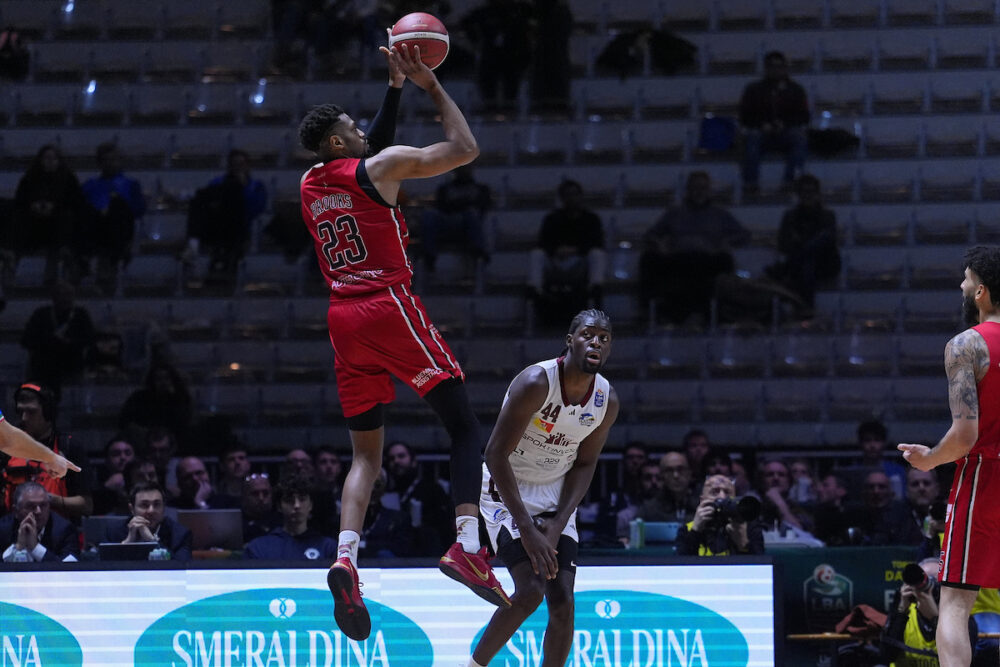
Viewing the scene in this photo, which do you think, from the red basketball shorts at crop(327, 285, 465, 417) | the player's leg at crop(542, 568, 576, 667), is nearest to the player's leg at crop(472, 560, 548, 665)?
the player's leg at crop(542, 568, 576, 667)

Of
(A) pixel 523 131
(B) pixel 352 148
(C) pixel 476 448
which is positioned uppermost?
(A) pixel 523 131

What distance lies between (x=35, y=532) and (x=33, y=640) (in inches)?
37.1

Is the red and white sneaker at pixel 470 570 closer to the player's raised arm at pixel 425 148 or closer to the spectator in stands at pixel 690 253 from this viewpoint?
the player's raised arm at pixel 425 148

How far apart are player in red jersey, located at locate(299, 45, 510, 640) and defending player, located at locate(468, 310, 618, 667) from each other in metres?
0.53

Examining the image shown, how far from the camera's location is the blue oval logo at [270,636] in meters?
7.53

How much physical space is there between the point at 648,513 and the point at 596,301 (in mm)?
2829

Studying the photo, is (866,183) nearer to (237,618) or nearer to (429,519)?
(429,519)

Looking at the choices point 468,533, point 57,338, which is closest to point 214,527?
point 468,533

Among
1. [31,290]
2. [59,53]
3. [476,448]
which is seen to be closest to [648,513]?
[476,448]

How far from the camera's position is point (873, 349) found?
13.4 meters

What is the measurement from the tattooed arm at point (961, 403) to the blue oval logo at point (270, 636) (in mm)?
2914

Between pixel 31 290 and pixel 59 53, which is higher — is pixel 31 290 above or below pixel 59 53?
below

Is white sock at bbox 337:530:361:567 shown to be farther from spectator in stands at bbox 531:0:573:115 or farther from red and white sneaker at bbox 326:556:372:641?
spectator in stands at bbox 531:0:573:115

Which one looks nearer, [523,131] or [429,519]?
[429,519]
